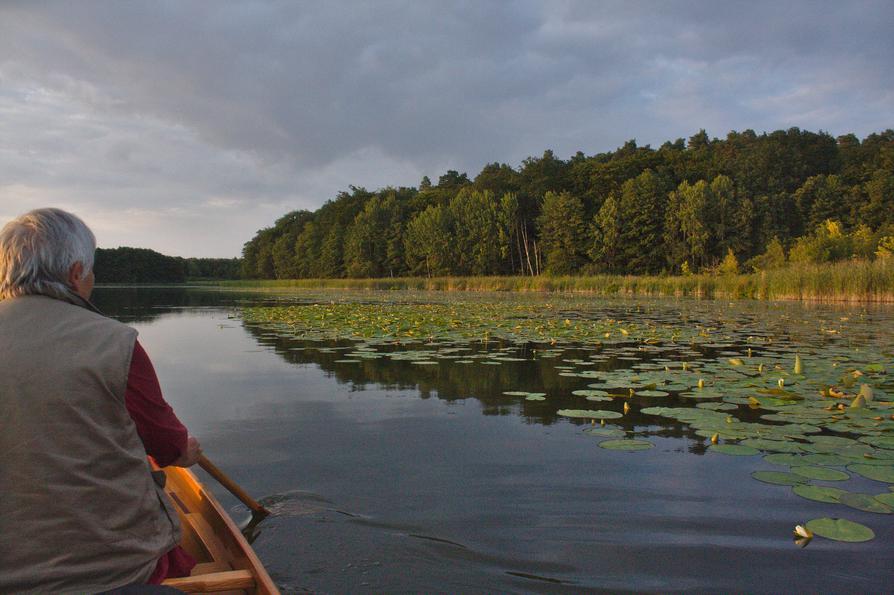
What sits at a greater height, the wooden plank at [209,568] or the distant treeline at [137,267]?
the distant treeline at [137,267]

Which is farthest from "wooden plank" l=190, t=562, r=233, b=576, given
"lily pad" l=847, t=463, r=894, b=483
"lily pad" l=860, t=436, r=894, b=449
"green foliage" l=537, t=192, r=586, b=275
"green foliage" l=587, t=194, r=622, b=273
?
"green foliage" l=537, t=192, r=586, b=275

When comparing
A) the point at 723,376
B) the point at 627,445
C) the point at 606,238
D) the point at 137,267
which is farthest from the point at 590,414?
the point at 137,267

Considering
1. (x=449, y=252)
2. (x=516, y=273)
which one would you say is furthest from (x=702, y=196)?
(x=449, y=252)

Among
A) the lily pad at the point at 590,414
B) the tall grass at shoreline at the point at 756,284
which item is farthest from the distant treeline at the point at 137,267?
the lily pad at the point at 590,414

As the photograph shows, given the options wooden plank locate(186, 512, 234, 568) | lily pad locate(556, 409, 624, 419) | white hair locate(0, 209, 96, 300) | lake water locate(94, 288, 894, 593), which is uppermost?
white hair locate(0, 209, 96, 300)

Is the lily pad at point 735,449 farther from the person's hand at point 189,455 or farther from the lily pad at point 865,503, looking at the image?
the person's hand at point 189,455

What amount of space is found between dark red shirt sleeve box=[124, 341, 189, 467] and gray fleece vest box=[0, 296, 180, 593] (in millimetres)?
71

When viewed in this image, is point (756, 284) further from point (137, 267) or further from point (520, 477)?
point (137, 267)

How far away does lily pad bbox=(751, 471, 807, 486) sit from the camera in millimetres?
3260

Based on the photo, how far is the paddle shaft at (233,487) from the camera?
8.65 feet

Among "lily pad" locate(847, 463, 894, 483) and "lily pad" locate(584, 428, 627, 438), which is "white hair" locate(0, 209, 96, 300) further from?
"lily pad" locate(847, 463, 894, 483)

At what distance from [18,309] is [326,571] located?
163cm

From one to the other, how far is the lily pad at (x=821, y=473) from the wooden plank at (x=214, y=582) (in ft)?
9.60

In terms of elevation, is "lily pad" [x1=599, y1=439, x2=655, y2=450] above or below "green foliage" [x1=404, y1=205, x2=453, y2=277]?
below
